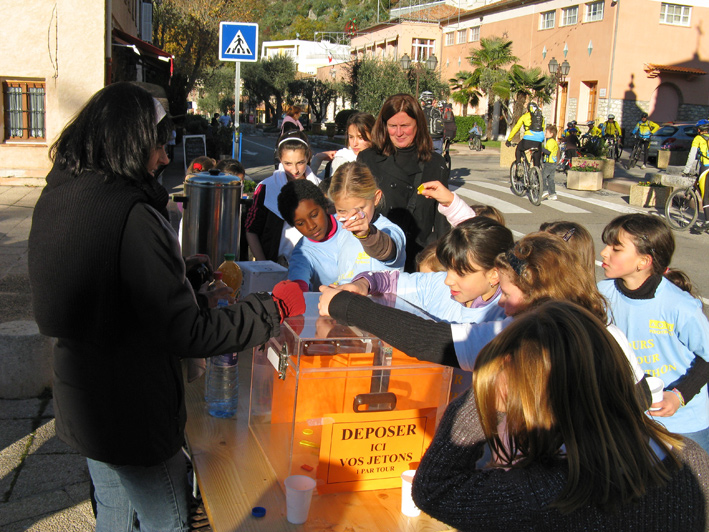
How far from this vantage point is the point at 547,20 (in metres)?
38.9

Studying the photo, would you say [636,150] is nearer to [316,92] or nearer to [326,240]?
[326,240]

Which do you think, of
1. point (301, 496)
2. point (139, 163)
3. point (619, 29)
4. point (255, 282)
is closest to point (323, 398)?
point (301, 496)

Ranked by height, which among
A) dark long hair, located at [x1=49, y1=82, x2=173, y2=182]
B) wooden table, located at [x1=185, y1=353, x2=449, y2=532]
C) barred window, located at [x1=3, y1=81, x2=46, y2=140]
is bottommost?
wooden table, located at [x1=185, y1=353, x2=449, y2=532]

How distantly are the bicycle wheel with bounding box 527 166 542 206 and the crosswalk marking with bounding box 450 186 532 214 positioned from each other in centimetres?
50

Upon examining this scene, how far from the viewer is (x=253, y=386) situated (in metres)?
2.29

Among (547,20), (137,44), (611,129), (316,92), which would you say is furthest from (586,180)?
(316,92)

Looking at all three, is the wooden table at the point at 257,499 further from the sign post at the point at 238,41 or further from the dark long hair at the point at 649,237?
the sign post at the point at 238,41

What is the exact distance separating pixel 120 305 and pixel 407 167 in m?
2.65

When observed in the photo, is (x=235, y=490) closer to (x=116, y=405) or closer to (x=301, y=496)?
(x=301, y=496)

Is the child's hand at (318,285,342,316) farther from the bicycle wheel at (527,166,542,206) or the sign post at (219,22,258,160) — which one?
the bicycle wheel at (527,166,542,206)

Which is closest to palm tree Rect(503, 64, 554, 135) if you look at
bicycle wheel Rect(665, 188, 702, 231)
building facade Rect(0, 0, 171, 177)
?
bicycle wheel Rect(665, 188, 702, 231)

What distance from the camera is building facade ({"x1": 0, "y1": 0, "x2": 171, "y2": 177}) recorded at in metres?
13.0

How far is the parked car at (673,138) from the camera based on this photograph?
73.4ft

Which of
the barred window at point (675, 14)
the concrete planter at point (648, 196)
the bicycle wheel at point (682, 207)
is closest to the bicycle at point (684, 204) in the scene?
the bicycle wheel at point (682, 207)
